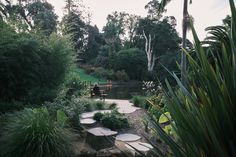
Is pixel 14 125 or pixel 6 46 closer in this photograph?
pixel 14 125

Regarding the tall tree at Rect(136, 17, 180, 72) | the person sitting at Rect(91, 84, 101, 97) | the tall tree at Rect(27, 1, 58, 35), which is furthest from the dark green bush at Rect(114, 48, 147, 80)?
the person sitting at Rect(91, 84, 101, 97)

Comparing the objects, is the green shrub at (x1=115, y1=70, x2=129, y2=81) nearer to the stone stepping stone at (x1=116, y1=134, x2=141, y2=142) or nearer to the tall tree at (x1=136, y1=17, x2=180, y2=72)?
the tall tree at (x1=136, y1=17, x2=180, y2=72)

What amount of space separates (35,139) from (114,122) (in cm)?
270

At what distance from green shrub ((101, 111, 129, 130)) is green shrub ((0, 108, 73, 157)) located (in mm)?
2056

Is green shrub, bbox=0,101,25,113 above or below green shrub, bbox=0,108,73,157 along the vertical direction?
above

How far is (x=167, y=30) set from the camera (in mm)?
28500

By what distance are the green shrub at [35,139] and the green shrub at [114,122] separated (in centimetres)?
206

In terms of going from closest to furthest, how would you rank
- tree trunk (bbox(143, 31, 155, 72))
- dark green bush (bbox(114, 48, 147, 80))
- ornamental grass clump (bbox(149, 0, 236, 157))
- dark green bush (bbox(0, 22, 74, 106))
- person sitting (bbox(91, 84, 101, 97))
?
ornamental grass clump (bbox(149, 0, 236, 157)) < dark green bush (bbox(0, 22, 74, 106)) < person sitting (bbox(91, 84, 101, 97)) < dark green bush (bbox(114, 48, 147, 80)) < tree trunk (bbox(143, 31, 155, 72))

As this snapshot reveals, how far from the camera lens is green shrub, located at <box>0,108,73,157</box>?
10.9 ft

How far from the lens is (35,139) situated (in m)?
3.36

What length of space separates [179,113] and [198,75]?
17 centimetres

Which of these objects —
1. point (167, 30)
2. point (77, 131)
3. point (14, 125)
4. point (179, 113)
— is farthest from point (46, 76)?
point (167, 30)

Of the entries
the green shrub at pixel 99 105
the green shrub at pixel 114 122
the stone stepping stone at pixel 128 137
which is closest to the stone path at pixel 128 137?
the stone stepping stone at pixel 128 137

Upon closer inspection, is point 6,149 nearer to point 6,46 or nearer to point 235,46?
point 6,46
